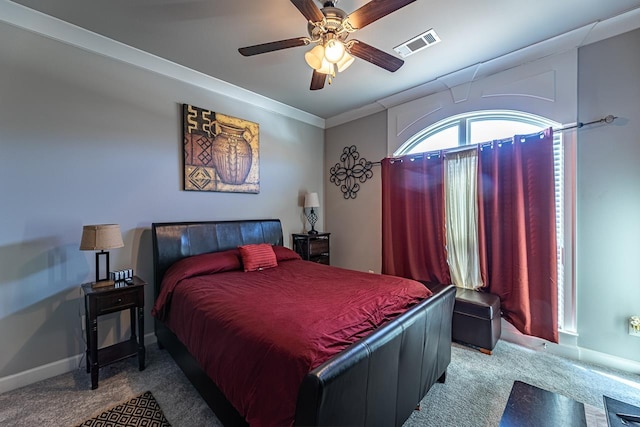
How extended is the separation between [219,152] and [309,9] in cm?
208

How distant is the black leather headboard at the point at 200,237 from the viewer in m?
2.65

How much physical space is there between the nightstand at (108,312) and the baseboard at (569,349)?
3.55m

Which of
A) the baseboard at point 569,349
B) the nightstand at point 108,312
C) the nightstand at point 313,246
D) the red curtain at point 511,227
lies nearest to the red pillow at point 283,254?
the nightstand at point 313,246

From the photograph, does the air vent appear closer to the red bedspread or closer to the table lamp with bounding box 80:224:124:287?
the red bedspread

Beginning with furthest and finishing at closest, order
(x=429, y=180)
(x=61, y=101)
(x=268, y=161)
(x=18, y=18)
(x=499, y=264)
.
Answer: (x=268, y=161), (x=429, y=180), (x=499, y=264), (x=61, y=101), (x=18, y=18)

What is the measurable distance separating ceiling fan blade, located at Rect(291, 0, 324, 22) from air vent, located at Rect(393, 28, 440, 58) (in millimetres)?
1191

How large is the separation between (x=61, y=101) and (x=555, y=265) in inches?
182

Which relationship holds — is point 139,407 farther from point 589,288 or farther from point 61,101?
point 589,288

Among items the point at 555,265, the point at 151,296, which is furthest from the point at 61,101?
the point at 555,265

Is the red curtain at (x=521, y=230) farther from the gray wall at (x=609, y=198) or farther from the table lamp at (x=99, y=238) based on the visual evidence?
the table lamp at (x=99, y=238)

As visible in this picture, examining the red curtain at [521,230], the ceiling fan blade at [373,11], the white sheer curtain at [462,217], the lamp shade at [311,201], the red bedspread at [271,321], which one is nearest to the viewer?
the red bedspread at [271,321]

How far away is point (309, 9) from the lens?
62.1 inches

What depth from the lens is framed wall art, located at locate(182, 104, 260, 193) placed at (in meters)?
3.00

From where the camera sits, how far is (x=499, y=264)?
9.07 feet
